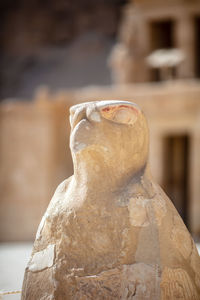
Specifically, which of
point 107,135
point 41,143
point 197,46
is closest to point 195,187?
point 41,143

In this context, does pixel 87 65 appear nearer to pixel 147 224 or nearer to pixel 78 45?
pixel 78 45

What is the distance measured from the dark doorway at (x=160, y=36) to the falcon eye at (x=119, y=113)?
44.4 ft

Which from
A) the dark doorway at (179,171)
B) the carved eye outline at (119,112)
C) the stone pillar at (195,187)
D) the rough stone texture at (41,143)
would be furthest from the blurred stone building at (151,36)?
the carved eye outline at (119,112)

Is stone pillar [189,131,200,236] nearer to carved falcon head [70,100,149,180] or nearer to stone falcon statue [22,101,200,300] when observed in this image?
stone falcon statue [22,101,200,300]

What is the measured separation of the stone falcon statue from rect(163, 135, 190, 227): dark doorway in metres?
9.62

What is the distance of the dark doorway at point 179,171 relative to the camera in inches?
533

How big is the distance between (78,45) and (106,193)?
87.2 feet

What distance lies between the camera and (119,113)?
346cm

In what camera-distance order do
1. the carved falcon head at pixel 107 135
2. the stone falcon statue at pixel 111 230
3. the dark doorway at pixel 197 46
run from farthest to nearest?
the dark doorway at pixel 197 46
the carved falcon head at pixel 107 135
the stone falcon statue at pixel 111 230

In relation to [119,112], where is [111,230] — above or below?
below

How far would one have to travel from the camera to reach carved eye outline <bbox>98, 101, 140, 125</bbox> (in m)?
3.44

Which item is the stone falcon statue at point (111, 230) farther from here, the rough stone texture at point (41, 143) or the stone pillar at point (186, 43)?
the stone pillar at point (186, 43)

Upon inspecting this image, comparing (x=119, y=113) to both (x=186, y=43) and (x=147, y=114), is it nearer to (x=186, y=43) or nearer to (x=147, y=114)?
(x=147, y=114)

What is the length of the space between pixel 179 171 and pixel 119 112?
10962mm
